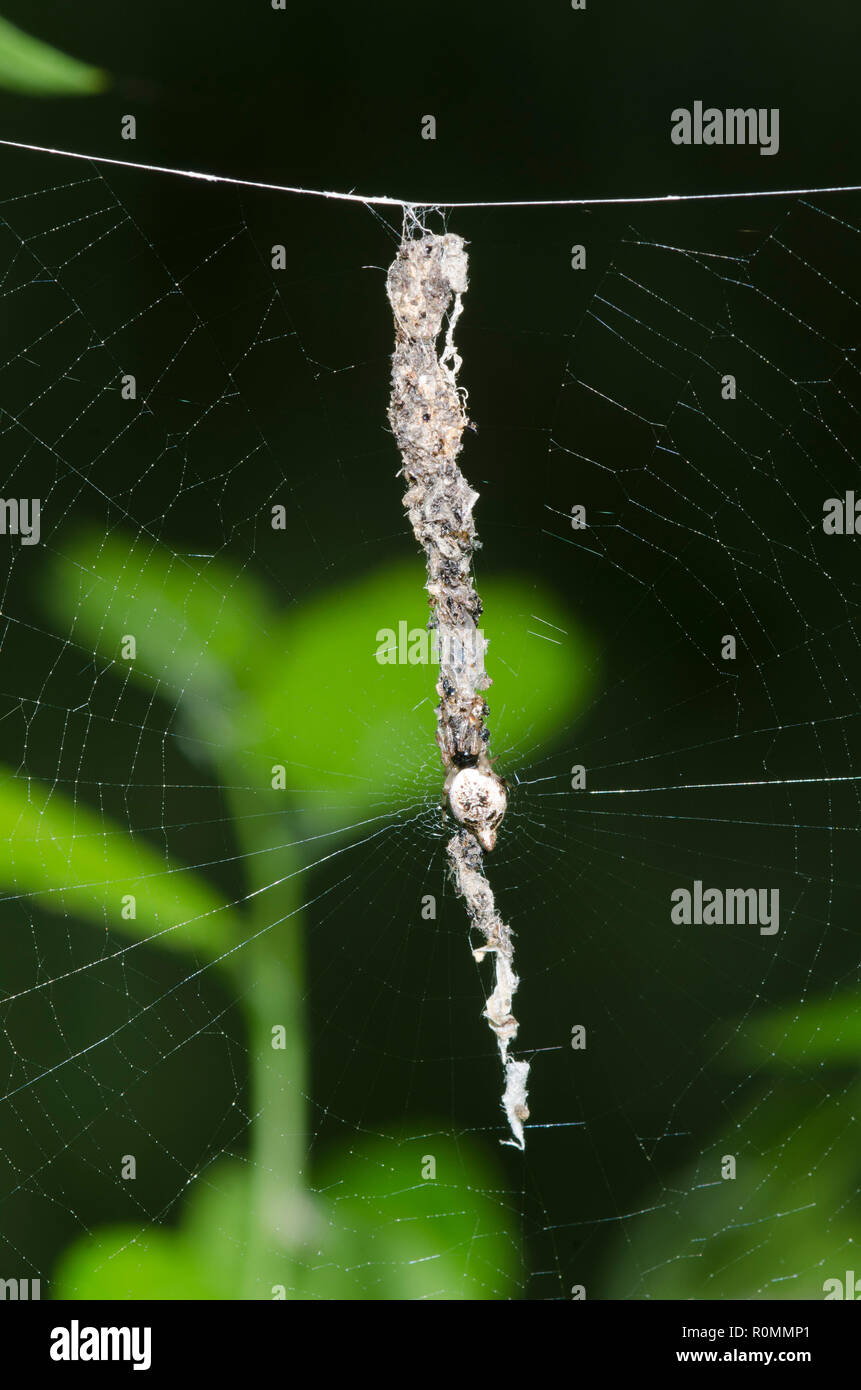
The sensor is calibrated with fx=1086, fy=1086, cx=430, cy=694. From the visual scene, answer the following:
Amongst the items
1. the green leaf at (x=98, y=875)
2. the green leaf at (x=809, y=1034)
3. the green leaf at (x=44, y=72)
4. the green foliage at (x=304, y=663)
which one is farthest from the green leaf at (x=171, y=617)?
the green leaf at (x=809, y=1034)

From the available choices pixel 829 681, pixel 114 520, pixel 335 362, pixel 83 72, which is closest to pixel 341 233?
pixel 335 362

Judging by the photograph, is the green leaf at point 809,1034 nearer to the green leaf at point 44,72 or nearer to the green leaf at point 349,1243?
the green leaf at point 349,1243

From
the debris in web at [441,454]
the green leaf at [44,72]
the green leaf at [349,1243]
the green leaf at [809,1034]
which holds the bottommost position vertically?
the green leaf at [349,1243]

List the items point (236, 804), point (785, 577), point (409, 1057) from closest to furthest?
point (236, 804)
point (785, 577)
point (409, 1057)

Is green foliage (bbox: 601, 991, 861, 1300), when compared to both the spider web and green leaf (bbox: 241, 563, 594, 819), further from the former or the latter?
green leaf (bbox: 241, 563, 594, 819)

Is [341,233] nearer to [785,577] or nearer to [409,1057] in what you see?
[785,577]

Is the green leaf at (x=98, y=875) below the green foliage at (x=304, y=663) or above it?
A: below

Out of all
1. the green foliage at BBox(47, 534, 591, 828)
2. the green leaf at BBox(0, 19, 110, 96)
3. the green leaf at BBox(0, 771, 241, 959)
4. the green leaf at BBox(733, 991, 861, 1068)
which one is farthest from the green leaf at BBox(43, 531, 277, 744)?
the green leaf at BBox(733, 991, 861, 1068)
